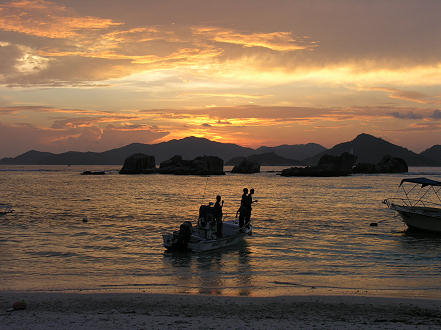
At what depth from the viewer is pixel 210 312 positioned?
10.8m

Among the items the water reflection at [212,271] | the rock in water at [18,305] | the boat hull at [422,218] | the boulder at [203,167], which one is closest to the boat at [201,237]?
the water reflection at [212,271]

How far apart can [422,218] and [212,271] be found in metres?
17.3

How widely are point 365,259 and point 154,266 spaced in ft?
32.0

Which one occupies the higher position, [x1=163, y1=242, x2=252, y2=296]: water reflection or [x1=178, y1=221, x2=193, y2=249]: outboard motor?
[x1=178, y1=221, x2=193, y2=249]: outboard motor

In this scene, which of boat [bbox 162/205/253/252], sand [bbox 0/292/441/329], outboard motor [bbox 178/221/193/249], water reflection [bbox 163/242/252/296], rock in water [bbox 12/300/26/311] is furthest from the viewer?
boat [bbox 162/205/253/252]

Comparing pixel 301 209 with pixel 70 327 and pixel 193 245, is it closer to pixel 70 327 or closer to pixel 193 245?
pixel 193 245

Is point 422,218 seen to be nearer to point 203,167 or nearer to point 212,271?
point 212,271

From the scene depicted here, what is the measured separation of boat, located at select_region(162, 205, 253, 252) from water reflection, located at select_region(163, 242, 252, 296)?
13.1 inches

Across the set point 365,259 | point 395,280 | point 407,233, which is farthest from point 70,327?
point 407,233

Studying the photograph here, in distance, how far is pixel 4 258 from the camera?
18.2 meters

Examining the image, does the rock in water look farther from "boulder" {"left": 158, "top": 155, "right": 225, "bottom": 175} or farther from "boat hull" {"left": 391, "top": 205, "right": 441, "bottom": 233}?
"boulder" {"left": 158, "top": 155, "right": 225, "bottom": 175}

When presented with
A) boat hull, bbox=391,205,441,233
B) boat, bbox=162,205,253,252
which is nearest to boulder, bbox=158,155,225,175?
boat hull, bbox=391,205,441,233

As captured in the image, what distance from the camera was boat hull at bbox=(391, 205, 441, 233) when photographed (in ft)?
86.8

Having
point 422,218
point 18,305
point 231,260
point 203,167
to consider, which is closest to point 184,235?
point 231,260
